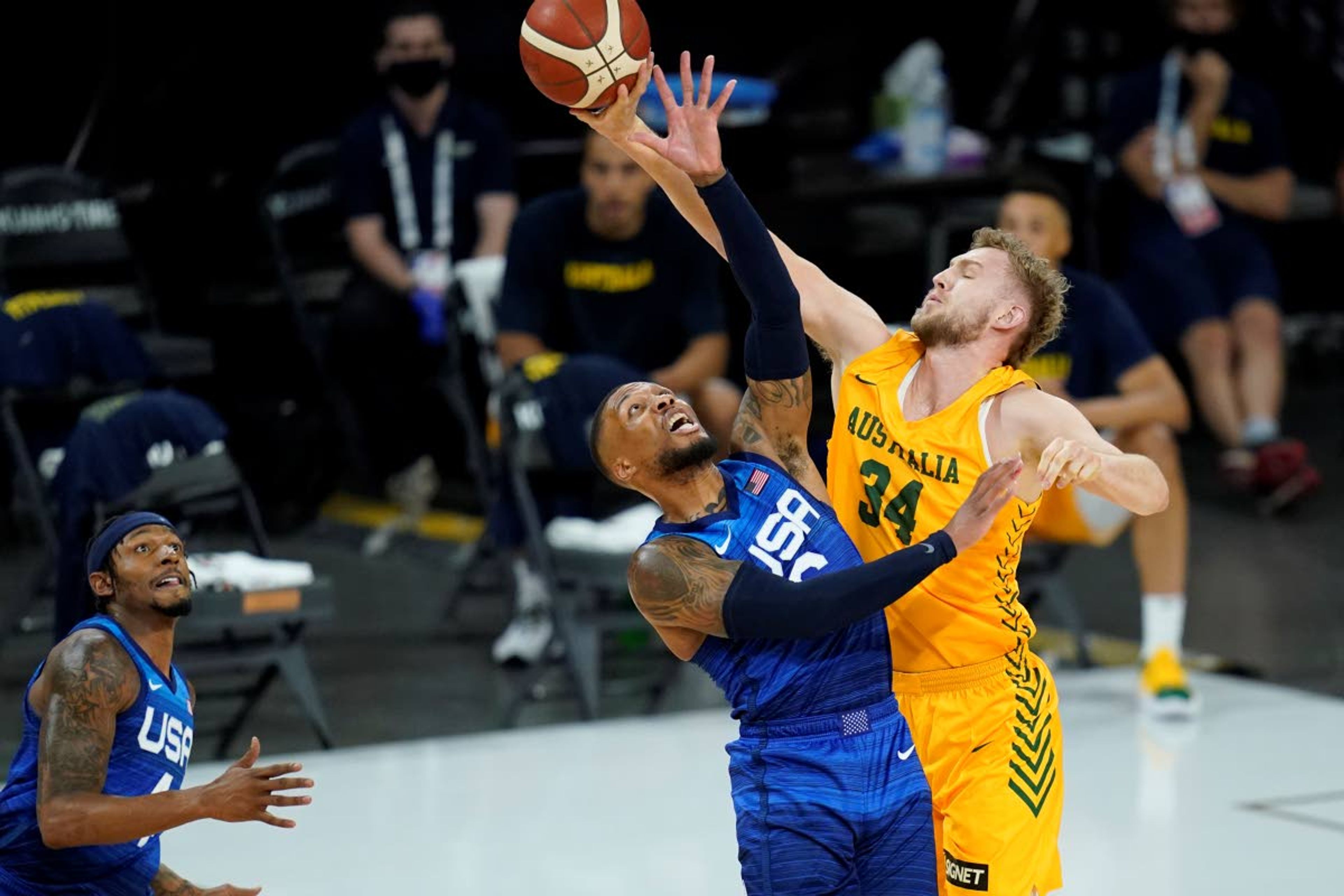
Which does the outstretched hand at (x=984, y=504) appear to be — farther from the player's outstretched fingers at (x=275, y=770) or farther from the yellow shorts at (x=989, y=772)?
the player's outstretched fingers at (x=275, y=770)

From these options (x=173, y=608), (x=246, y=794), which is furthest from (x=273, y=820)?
(x=173, y=608)

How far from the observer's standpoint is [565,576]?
22.9 ft

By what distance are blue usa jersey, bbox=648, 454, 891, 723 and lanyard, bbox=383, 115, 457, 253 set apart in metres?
5.20

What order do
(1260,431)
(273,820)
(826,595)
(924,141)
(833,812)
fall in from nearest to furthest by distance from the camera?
(826,595)
(833,812)
(273,820)
(1260,431)
(924,141)

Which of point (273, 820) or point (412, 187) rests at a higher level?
point (412, 187)

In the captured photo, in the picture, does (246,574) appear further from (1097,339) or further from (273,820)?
(1097,339)

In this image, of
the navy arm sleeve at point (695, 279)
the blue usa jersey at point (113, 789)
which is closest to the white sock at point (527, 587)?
the navy arm sleeve at point (695, 279)

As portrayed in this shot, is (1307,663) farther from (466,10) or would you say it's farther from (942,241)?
(466,10)

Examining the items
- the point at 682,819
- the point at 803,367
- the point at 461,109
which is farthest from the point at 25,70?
the point at 803,367

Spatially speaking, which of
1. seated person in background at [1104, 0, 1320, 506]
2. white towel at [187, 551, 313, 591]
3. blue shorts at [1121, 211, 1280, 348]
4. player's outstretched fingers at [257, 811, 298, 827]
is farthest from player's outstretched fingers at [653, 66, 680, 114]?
blue shorts at [1121, 211, 1280, 348]

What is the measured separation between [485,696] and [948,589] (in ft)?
11.0

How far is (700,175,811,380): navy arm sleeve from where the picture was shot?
12.8ft

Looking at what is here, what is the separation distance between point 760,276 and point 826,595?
61 cm

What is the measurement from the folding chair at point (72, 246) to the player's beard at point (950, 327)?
17.1 ft
